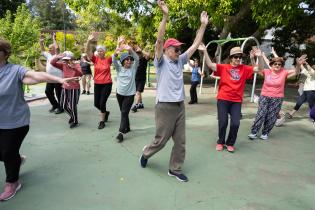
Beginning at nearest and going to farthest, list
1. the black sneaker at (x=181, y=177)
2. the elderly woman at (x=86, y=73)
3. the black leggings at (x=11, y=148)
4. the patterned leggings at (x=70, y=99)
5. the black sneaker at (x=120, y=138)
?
the black leggings at (x=11, y=148), the black sneaker at (x=181, y=177), the black sneaker at (x=120, y=138), the patterned leggings at (x=70, y=99), the elderly woman at (x=86, y=73)

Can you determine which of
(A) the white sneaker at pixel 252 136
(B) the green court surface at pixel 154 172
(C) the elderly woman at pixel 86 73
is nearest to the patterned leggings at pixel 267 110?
(A) the white sneaker at pixel 252 136

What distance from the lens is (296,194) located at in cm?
376

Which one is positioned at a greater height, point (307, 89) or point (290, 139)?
point (307, 89)

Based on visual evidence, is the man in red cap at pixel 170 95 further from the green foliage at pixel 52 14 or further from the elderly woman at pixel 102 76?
the green foliage at pixel 52 14

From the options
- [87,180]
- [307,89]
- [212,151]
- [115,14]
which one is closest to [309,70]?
[307,89]

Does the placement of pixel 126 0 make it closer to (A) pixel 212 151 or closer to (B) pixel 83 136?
(B) pixel 83 136

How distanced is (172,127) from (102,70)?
3.00 meters

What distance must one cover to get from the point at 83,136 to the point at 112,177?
2.02 meters

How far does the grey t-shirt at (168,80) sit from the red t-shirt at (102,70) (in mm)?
2740

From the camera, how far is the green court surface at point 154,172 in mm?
3432

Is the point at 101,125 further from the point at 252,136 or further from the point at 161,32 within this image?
the point at 161,32

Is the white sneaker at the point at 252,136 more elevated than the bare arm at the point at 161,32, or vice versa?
the bare arm at the point at 161,32

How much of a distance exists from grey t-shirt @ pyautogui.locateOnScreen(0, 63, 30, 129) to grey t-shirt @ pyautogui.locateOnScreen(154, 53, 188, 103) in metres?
1.56

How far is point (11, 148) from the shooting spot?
3336 mm
